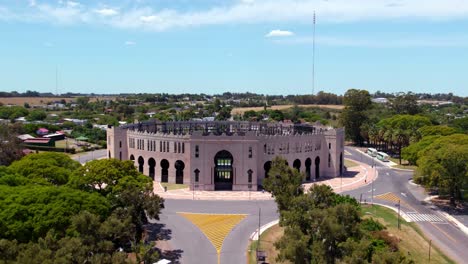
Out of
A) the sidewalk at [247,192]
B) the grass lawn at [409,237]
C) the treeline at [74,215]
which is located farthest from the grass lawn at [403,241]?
the sidewalk at [247,192]

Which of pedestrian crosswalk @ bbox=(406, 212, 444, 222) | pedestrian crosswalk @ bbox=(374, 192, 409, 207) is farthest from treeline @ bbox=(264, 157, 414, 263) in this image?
pedestrian crosswalk @ bbox=(374, 192, 409, 207)

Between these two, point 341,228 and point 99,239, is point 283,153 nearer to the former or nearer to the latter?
point 341,228

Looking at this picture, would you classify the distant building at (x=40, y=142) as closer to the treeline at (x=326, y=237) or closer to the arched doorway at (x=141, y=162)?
the arched doorway at (x=141, y=162)

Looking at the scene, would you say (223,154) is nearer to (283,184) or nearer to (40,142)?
(283,184)

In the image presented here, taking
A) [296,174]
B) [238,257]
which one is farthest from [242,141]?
[238,257]

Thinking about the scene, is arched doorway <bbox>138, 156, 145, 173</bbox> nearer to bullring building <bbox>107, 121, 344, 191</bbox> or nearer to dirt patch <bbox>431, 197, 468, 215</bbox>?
bullring building <bbox>107, 121, 344, 191</bbox>

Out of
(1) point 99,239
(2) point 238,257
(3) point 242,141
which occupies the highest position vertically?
(3) point 242,141
